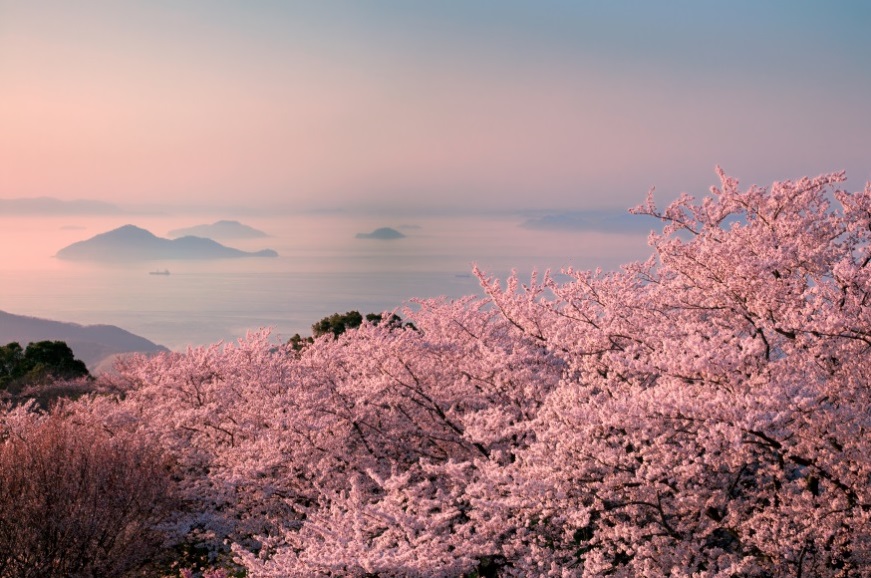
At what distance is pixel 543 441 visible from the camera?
13.0 m

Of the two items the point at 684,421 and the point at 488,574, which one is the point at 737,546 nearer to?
the point at 684,421

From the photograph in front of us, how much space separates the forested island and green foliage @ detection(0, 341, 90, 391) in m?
27.7

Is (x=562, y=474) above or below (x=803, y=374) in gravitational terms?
below

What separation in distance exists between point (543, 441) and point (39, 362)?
4441 cm

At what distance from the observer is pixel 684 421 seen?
11266 mm

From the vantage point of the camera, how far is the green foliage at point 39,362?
156ft

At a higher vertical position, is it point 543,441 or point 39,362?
point 543,441

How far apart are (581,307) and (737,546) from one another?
5031 mm

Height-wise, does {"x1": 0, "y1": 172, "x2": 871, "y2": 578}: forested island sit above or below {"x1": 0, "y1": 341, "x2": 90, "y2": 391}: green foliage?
above

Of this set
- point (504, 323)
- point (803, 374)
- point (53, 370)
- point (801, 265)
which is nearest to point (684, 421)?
point (803, 374)

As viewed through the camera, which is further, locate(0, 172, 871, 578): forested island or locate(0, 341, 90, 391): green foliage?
locate(0, 341, 90, 391): green foliage

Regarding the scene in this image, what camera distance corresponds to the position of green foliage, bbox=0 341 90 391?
4759cm

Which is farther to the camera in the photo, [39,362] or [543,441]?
[39,362]

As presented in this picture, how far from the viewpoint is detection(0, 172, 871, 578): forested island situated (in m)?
11.6
